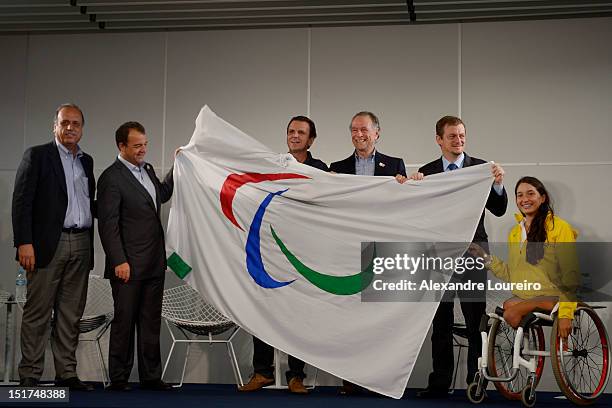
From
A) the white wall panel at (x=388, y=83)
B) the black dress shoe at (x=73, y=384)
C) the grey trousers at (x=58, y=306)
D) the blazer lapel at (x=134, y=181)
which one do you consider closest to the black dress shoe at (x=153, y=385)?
the black dress shoe at (x=73, y=384)

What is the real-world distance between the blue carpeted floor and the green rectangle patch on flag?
2.40 ft

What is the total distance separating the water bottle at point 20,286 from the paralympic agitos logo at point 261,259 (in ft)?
6.58

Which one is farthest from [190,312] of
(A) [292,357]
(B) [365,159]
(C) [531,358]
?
(C) [531,358]

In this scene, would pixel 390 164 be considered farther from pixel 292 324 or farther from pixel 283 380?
pixel 283 380

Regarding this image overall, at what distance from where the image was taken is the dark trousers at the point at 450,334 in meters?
4.96

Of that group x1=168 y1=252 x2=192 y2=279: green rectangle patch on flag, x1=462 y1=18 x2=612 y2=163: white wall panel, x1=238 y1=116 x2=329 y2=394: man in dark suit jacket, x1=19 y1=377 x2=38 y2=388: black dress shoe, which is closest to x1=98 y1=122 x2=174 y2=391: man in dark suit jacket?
x1=168 y1=252 x2=192 y2=279: green rectangle patch on flag

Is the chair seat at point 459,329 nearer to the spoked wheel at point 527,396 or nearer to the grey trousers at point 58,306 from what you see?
the spoked wheel at point 527,396

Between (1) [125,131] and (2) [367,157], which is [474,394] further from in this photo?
(1) [125,131]

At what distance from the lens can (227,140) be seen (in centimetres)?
536

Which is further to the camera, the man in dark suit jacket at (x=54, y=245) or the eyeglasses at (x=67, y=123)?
the eyeglasses at (x=67, y=123)

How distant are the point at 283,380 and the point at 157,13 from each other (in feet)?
9.75

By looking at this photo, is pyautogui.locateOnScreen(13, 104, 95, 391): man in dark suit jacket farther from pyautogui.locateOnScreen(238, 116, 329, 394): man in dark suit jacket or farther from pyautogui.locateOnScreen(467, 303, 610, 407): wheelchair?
pyautogui.locateOnScreen(467, 303, 610, 407): wheelchair

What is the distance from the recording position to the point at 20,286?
641 cm

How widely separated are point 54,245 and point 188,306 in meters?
1.56
